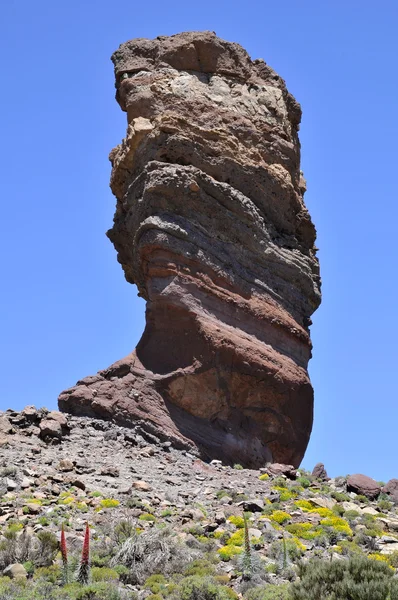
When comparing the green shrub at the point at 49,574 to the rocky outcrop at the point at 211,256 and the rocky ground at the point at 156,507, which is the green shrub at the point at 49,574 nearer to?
the rocky ground at the point at 156,507

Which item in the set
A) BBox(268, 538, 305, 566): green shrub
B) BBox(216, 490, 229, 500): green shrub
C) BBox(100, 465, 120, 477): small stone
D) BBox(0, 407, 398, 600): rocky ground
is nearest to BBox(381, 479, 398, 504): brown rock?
BBox(0, 407, 398, 600): rocky ground

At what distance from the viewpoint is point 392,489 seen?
84.7 ft

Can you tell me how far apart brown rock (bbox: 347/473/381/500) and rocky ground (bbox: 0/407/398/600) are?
0.03 meters

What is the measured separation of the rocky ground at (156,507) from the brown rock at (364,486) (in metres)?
0.03

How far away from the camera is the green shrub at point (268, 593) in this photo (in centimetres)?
1656

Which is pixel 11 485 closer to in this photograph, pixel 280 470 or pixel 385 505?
pixel 280 470

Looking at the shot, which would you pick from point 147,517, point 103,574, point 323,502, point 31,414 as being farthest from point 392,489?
point 103,574

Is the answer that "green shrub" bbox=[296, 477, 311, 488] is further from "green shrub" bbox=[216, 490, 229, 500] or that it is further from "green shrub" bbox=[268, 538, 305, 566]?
"green shrub" bbox=[268, 538, 305, 566]

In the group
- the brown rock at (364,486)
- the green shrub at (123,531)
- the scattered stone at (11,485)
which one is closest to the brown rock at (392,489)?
the brown rock at (364,486)

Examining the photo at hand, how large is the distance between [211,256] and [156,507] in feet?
29.8

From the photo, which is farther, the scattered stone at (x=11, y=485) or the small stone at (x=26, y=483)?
the small stone at (x=26, y=483)

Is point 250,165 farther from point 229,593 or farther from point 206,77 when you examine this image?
point 229,593

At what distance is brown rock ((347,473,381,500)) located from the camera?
2534 cm

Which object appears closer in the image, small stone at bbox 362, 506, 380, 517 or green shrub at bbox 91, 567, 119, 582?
green shrub at bbox 91, 567, 119, 582
